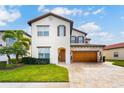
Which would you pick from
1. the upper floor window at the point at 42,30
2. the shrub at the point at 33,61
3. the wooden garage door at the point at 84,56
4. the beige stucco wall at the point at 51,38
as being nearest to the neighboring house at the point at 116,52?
the wooden garage door at the point at 84,56

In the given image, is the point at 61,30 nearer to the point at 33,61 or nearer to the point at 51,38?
the point at 51,38

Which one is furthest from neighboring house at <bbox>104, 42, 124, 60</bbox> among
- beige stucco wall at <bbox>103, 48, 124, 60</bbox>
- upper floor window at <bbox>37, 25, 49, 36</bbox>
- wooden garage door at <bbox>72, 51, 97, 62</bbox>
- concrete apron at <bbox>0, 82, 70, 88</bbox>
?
concrete apron at <bbox>0, 82, 70, 88</bbox>

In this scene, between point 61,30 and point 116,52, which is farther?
point 116,52

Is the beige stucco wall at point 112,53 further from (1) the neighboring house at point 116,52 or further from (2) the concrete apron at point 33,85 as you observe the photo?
(2) the concrete apron at point 33,85

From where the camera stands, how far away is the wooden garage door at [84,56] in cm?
3105

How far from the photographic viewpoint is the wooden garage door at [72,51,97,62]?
31.0 m

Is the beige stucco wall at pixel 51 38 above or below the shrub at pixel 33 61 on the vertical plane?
above

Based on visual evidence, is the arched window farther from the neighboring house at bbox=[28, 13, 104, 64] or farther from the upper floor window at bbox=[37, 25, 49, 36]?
the upper floor window at bbox=[37, 25, 49, 36]

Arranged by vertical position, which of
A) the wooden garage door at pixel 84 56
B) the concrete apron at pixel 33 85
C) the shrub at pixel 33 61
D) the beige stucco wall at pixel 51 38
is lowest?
the concrete apron at pixel 33 85

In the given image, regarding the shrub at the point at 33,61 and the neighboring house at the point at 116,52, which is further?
the neighboring house at the point at 116,52

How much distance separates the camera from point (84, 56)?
1225 inches

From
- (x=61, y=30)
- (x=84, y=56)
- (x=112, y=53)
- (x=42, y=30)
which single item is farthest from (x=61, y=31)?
(x=112, y=53)

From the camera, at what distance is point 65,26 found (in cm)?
2584

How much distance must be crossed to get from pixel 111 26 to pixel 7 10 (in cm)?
1293
